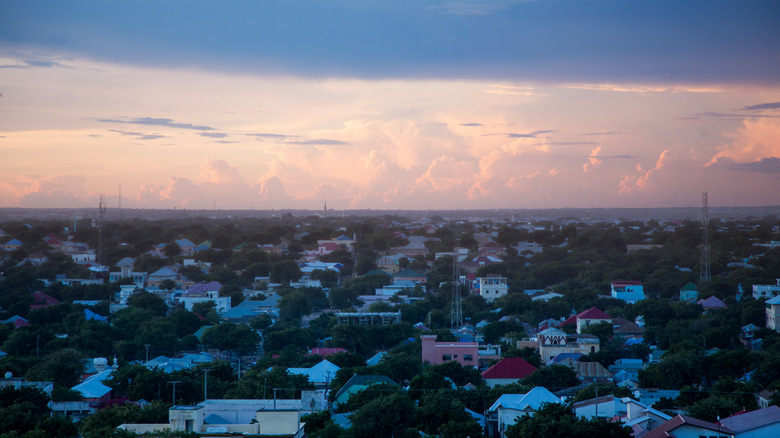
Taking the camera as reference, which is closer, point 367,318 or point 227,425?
point 227,425

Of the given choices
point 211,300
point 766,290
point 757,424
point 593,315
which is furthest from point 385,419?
point 766,290

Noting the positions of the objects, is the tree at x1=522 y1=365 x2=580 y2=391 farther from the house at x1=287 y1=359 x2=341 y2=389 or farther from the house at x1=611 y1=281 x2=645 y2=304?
the house at x1=611 y1=281 x2=645 y2=304

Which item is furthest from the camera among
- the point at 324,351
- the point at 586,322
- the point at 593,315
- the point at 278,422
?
the point at 593,315

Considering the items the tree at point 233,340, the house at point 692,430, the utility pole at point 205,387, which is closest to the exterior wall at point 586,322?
the tree at point 233,340

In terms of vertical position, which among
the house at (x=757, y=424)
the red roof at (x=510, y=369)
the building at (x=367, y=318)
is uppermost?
the house at (x=757, y=424)

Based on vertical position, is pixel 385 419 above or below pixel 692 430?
below

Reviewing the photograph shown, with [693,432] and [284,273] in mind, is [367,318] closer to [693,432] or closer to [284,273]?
[284,273]

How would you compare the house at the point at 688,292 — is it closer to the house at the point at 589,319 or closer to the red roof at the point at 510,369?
the house at the point at 589,319

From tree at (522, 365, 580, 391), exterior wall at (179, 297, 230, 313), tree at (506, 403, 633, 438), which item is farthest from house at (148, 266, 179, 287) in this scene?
tree at (506, 403, 633, 438)

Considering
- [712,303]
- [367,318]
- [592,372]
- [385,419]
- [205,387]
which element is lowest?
[367,318]
